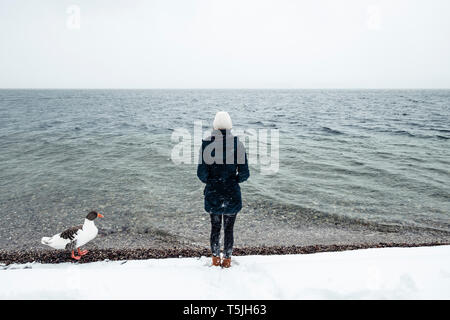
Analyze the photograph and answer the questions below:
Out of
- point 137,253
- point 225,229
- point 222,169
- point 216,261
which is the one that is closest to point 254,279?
point 216,261

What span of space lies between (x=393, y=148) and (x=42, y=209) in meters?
18.8

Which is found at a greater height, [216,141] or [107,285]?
[216,141]

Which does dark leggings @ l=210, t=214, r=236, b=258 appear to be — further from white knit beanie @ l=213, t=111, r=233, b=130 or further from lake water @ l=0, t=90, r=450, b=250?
lake water @ l=0, t=90, r=450, b=250

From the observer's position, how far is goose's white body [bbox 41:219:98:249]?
507 centimetres

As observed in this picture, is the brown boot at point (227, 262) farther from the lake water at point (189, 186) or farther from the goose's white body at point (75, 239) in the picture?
the goose's white body at point (75, 239)

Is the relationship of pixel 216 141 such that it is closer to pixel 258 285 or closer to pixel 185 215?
pixel 258 285

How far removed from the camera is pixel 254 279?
3947mm

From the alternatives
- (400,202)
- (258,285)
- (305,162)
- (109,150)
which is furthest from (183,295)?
(109,150)

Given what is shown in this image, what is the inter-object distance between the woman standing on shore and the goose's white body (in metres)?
2.95

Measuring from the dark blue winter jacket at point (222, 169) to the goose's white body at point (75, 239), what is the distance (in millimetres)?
2972

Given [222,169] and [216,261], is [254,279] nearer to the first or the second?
[216,261]

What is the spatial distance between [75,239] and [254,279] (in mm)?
3699

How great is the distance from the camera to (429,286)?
357 centimetres
